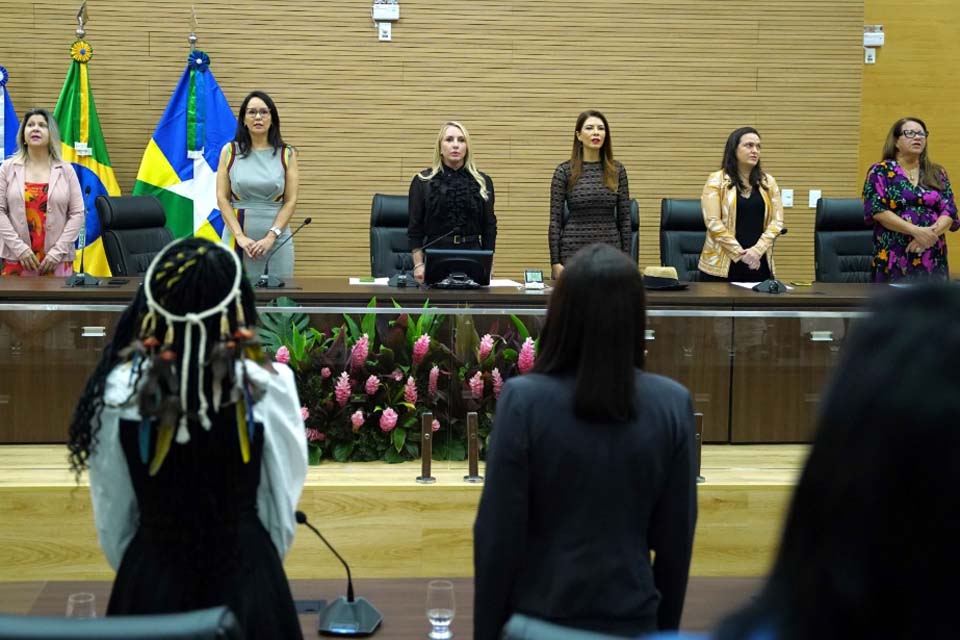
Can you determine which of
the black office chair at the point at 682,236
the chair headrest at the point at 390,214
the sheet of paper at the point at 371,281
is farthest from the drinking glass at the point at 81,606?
the black office chair at the point at 682,236

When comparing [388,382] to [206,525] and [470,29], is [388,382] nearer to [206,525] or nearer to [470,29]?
[206,525]

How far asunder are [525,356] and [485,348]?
0.49 feet

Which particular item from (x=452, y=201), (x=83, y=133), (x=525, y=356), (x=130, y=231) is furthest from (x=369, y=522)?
(x=83, y=133)

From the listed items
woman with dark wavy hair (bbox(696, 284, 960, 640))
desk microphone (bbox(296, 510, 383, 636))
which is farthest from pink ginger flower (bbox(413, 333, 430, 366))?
woman with dark wavy hair (bbox(696, 284, 960, 640))

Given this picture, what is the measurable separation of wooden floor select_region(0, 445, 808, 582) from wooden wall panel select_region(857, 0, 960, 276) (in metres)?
5.77

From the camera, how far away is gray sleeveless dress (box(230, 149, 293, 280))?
21.3 ft

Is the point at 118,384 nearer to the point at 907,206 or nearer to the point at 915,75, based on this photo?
the point at 907,206

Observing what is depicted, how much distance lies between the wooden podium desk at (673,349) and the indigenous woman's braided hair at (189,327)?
2.29m

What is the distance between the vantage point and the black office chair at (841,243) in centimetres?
739

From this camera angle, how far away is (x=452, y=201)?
20.9 feet

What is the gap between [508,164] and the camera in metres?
8.91

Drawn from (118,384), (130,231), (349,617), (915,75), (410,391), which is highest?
(915,75)

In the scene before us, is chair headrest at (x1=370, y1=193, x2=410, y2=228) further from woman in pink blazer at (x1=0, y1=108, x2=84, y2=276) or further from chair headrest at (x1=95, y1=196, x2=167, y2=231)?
woman in pink blazer at (x1=0, y1=108, x2=84, y2=276)

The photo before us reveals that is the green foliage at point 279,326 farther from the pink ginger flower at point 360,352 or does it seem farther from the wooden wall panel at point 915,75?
the wooden wall panel at point 915,75
